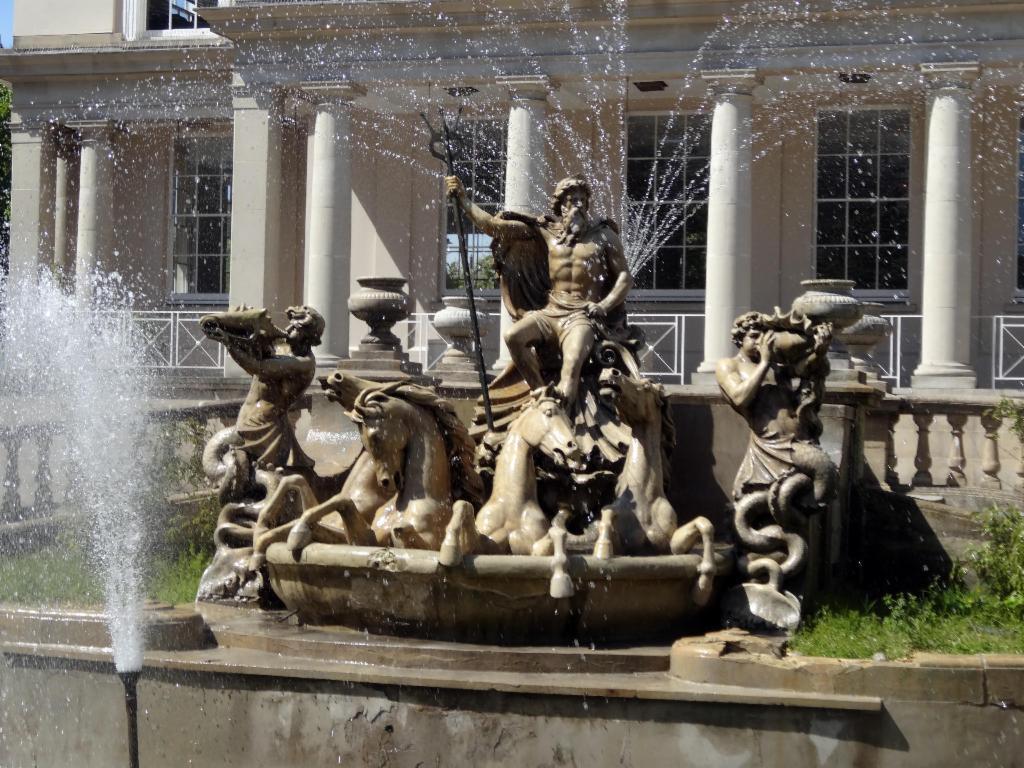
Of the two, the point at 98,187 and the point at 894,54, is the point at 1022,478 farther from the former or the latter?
the point at 98,187

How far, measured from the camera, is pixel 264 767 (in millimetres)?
7492

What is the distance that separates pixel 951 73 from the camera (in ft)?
78.3

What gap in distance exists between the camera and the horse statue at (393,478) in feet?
27.0

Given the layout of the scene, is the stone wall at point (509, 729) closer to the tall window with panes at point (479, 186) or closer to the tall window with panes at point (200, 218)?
the tall window with panes at point (479, 186)

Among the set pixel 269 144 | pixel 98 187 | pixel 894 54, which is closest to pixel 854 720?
pixel 894 54

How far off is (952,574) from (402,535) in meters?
4.04

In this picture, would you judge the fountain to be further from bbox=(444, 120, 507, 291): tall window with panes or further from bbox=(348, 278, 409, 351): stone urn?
bbox=(444, 120, 507, 291): tall window with panes

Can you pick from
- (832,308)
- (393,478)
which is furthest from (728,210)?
(393,478)

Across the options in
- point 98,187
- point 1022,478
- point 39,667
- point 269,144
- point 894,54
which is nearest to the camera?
point 39,667

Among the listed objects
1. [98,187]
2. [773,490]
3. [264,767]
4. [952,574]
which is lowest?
[264,767]

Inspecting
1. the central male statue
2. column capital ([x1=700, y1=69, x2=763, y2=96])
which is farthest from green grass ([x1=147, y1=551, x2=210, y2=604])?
column capital ([x1=700, y1=69, x2=763, y2=96])

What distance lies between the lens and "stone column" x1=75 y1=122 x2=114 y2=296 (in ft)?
101

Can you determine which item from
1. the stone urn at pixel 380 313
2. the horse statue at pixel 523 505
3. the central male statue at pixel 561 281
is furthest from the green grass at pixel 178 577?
the stone urn at pixel 380 313

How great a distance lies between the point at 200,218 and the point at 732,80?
39.1 feet
